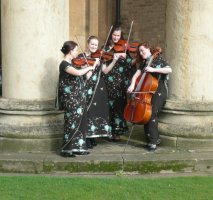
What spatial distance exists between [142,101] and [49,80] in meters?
1.29

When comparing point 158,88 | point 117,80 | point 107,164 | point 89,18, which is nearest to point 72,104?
point 107,164

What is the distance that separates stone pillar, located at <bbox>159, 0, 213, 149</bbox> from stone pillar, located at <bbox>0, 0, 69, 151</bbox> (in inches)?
59.3

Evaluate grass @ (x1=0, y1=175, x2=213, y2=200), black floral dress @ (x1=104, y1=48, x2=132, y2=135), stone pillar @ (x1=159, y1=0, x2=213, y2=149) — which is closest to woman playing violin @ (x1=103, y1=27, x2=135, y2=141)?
black floral dress @ (x1=104, y1=48, x2=132, y2=135)

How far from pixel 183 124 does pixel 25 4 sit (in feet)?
8.48

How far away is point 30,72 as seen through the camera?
22.0ft

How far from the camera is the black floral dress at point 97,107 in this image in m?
6.86

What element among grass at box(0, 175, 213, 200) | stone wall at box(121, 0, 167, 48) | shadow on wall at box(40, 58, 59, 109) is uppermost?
stone wall at box(121, 0, 167, 48)

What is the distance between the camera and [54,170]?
20.6 feet

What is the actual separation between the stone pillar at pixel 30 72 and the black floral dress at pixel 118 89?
84 centimetres

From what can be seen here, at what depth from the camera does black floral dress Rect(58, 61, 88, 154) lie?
6.41 metres

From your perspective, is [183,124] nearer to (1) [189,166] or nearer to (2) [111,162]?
(1) [189,166]

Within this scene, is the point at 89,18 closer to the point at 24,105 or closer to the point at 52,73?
the point at 52,73

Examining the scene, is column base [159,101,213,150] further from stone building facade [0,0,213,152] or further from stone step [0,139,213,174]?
stone step [0,139,213,174]

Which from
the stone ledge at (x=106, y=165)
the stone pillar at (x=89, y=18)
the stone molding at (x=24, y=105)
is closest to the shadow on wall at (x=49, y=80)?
the stone molding at (x=24, y=105)
